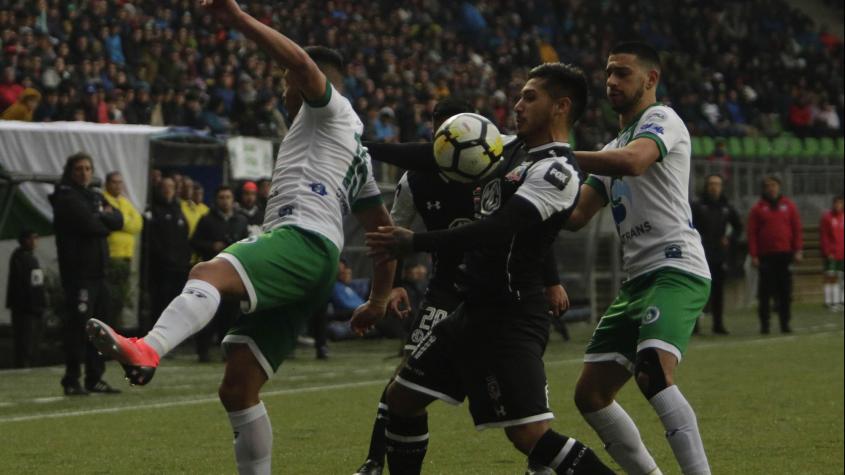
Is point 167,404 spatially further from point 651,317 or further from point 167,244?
point 651,317

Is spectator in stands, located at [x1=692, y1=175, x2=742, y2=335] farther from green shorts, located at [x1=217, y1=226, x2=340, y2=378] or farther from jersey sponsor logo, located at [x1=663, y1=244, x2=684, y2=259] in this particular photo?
green shorts, located at [x1=217, y1=226, x2=340, y2=378]

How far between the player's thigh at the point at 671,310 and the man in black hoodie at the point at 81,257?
7.84m

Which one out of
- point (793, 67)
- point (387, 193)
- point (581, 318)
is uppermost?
point (793, 67)

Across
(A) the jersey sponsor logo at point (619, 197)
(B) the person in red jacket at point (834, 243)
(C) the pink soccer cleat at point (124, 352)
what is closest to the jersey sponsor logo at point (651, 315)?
(A) the jersey sponsor logo at point (619, 197)

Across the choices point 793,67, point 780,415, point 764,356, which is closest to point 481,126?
point 780,415

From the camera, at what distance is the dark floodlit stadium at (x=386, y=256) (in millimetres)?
6621

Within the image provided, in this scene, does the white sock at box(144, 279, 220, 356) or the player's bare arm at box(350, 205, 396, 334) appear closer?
the white sock at box(144, 279, 220, 356)

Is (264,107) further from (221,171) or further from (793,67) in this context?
(793,67)

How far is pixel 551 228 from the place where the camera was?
259 inches

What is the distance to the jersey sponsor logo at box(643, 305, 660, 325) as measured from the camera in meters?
7.32

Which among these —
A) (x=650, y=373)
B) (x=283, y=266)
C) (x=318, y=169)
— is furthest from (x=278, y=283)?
(x=650, y=373)

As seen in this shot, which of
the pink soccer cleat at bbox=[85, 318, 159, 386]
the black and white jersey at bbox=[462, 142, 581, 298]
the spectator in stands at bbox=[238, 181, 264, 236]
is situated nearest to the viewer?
the pink soccer cleat at bbox=[85, 318, 159, 386]

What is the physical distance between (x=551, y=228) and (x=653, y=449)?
414cm

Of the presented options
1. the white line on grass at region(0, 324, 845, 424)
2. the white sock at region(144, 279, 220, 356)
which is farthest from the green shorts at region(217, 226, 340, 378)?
the white line on grass at region(0, 324, 845, 424)
